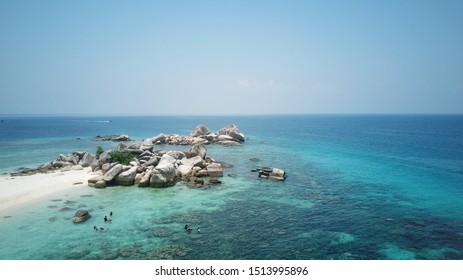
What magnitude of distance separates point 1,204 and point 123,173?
1279cm

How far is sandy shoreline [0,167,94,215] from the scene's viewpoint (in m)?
29.8

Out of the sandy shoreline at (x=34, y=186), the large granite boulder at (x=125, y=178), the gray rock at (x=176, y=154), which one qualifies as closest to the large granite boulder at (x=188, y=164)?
the gray rock at (x=176, y=154)

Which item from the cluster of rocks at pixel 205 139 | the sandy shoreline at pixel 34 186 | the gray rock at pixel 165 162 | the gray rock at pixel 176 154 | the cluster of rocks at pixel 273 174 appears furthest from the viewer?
the cluster of rocks at pixel 205 139

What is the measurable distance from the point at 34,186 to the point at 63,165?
1058 centimetres

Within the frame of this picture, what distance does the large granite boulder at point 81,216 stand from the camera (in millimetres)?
25062

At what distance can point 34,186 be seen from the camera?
115 feet

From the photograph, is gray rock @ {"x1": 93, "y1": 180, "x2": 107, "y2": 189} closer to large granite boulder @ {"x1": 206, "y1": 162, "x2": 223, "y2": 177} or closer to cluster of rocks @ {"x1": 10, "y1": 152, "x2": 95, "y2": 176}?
cluster of rocks @ {"x1": 10, "y1": 152, "x2": 95, "y2": 176}

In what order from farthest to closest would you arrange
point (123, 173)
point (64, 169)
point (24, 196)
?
1. point (64, 169)
2. point (123, 173)
3. point (24, 196)

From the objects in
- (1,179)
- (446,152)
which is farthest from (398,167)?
(1,179)

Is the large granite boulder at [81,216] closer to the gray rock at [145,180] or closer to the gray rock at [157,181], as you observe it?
the gray rock at [145,180]

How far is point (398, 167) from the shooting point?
5044 cm

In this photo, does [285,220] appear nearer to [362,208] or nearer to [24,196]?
[362,208]

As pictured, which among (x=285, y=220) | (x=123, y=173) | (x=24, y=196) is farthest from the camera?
(x=123, y=173)

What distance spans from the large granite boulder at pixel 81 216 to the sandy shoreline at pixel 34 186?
7.53m
